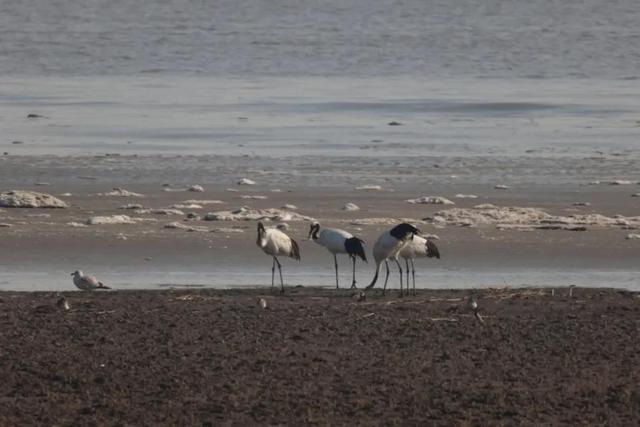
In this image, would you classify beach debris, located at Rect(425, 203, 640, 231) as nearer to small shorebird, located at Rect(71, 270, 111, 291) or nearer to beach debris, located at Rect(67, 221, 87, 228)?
beach debris, located at Rect(67, 221, 87, 228)

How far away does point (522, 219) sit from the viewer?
19.2 m

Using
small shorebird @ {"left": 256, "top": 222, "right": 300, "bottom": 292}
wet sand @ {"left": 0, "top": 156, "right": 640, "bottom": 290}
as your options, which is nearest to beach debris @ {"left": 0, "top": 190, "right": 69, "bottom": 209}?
wet sand @ {"left": 0, "top": 156, "right": 640, "bottom": 290}

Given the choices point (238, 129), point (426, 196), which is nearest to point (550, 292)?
point (426, 196)

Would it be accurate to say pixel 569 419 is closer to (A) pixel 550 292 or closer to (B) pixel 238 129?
(A) pixel 550 292

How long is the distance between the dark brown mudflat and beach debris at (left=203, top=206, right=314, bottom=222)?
5257mm

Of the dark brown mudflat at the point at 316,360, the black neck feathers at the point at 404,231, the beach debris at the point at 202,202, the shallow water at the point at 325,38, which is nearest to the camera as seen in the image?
the dark brown mudflat at the point at 316,360

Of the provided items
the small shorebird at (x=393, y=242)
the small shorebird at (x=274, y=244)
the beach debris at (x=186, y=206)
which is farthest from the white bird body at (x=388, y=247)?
the beach debris at (x=186, y=206)

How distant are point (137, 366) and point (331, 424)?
1.80 meters

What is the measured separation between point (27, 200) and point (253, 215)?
9.05 feet

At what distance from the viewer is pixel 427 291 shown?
48.1ft

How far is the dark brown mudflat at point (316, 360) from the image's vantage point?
1011 centimetres

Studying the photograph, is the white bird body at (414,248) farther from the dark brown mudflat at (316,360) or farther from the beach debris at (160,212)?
the beach debris at (160,212)

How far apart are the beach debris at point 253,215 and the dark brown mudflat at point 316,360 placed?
526 centimetres

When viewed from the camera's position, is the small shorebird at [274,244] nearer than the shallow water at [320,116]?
Yes
